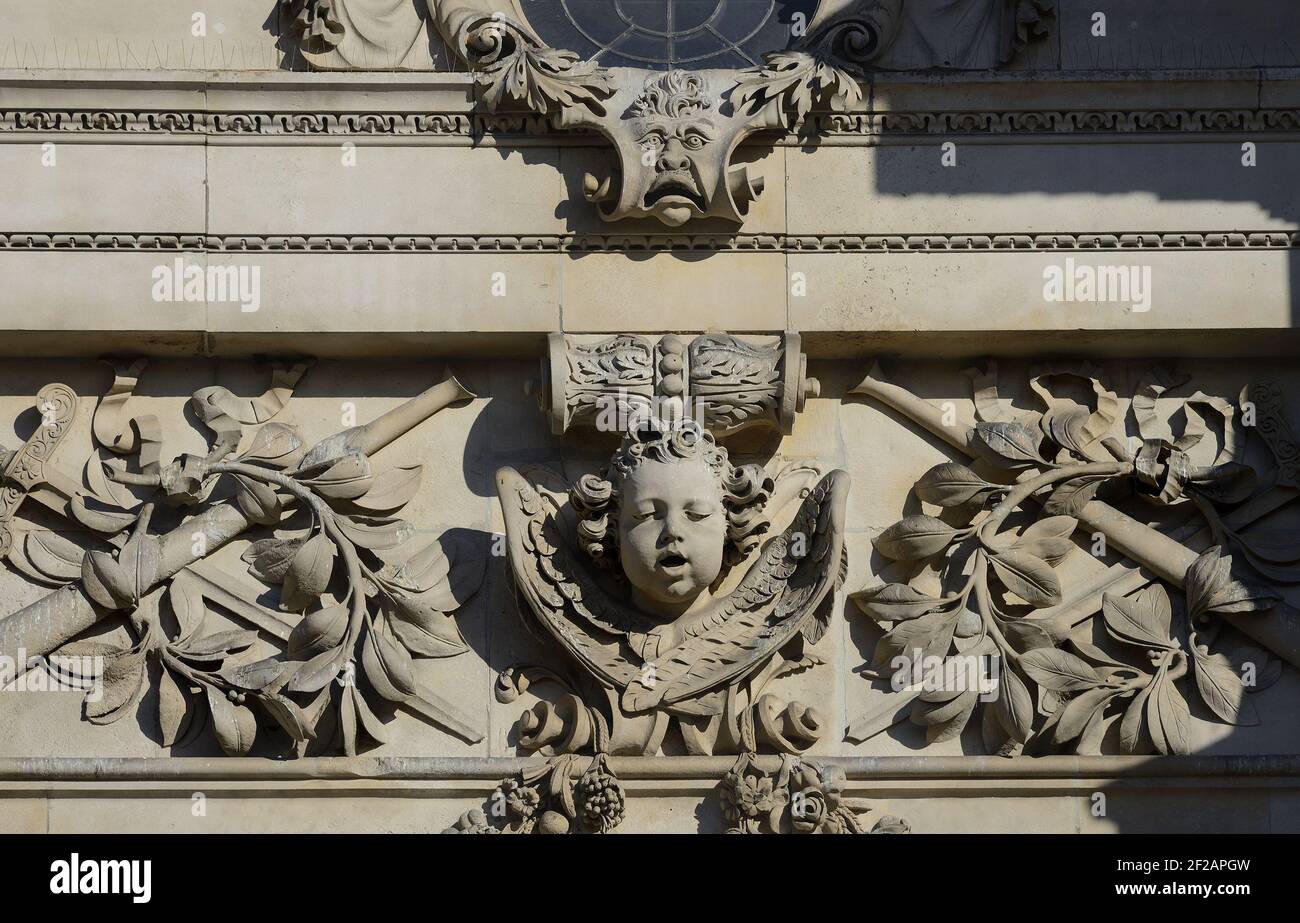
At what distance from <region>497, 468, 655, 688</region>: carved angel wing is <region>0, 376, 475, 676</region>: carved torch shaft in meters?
0.55

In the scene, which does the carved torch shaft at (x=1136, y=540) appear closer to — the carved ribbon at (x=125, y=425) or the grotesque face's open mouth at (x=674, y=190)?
the grotesque face's open mouth at (x=674, y=190)

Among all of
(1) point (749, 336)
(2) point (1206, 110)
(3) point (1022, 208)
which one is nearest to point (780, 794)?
(1) point (749, 336)

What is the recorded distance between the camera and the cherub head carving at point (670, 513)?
1276cm

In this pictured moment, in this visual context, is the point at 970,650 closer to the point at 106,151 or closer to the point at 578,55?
the point at 578,55

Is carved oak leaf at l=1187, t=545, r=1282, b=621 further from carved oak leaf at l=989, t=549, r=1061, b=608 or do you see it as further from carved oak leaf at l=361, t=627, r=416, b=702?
carved oak leaf at l=361, t=627, r=416, b=702

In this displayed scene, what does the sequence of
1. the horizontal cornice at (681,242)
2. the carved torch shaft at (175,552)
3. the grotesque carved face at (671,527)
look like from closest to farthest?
the grotesque carved face at (671,527), the carved torch shaft at (175,552), the horizontal cornice at (681,242)

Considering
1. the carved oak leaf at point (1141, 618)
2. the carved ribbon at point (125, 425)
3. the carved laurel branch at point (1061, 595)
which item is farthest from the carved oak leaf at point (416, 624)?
the carved oak leaf at point (1141, 618)

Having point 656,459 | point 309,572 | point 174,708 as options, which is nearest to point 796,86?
point 656,459

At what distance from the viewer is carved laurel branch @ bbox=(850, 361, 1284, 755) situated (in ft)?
42.4

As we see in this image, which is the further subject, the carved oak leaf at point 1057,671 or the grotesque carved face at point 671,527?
the carved oak leaf at point 1057,671

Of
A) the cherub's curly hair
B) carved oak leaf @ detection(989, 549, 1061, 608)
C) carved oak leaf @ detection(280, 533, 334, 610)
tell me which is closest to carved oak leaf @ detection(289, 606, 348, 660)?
carved oak leaf @ detection(280, 533, 334, 610)

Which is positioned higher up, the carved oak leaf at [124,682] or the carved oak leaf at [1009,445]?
the carved oak leaf at [1009,445]

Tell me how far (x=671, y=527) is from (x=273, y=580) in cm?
187

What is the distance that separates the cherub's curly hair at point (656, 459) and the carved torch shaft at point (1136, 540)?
82 centimetres
